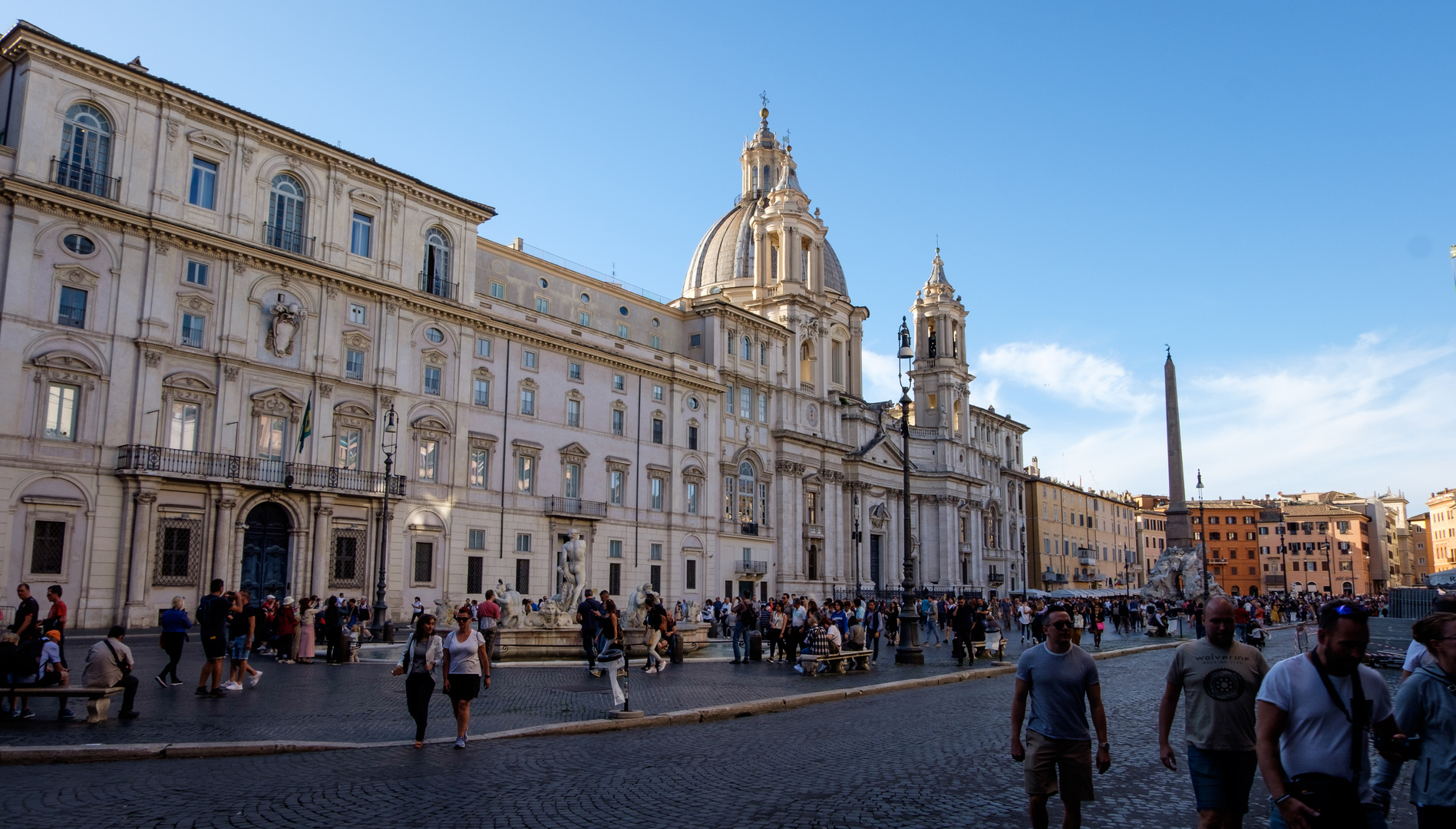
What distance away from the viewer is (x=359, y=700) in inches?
594

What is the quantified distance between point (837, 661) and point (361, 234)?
25.1 meters

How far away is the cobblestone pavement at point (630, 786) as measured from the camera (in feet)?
25.5

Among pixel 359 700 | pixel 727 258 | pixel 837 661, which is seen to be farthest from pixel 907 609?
pixel 727 258

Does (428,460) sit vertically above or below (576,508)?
above

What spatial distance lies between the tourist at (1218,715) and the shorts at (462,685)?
24.2 feet

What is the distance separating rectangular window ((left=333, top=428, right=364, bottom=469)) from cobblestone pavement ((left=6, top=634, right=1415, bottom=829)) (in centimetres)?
2608

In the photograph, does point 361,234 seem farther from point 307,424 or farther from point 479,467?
point 479,467

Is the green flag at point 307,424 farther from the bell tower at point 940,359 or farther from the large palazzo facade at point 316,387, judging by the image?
the bell tower at point 940,359

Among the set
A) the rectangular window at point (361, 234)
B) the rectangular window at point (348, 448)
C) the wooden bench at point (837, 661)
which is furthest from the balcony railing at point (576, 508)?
the wooden bench at point (837, 661)

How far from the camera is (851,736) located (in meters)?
12.3

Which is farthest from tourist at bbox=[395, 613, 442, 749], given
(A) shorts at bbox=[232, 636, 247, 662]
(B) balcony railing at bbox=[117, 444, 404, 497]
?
(B) balcony railing at bbox=[117, 444, 404, 497]

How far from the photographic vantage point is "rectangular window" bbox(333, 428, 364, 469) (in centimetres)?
3562

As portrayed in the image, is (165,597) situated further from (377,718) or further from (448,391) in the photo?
(377,718)

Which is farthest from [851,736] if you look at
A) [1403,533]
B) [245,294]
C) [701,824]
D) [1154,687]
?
[1403,533]
